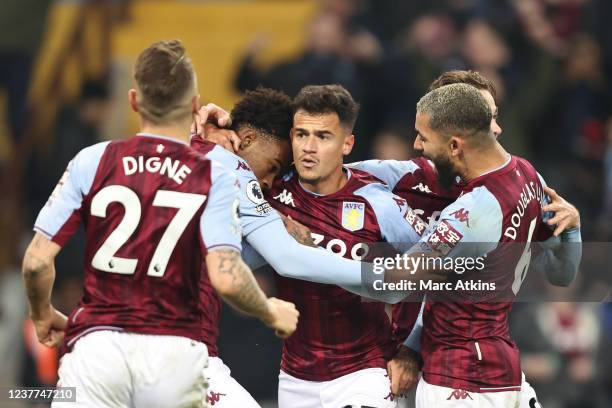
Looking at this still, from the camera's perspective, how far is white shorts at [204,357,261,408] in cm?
631

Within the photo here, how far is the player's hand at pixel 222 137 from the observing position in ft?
21.7

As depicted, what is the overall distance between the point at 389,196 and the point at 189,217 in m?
1.52

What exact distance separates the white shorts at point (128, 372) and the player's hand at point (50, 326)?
27cm

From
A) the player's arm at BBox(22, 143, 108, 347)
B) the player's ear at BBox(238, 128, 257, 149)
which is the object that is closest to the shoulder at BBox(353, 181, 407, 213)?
the player's ear at BBox(238, 128, 257, 149)

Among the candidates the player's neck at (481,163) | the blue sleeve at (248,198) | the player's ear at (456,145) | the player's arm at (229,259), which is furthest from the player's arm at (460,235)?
the player's arm at (229,259)

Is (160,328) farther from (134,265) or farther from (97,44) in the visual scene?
(97,44)

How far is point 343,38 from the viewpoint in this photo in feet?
42.5

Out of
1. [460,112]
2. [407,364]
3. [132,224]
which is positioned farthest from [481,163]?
[132,224]

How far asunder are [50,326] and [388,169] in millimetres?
2137

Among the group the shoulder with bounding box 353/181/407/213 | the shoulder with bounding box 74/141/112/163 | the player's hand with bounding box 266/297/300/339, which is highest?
the shoulder with bounding box 74/141/112/163

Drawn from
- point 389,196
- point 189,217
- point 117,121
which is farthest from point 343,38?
point 189,217

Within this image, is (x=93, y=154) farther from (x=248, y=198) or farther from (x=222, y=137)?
(x=222, y=137)

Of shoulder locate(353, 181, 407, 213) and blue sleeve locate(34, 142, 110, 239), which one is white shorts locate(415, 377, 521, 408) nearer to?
shoulder locate(353, 181, 407, 213)

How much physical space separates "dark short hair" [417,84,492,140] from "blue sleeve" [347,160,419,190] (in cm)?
66
